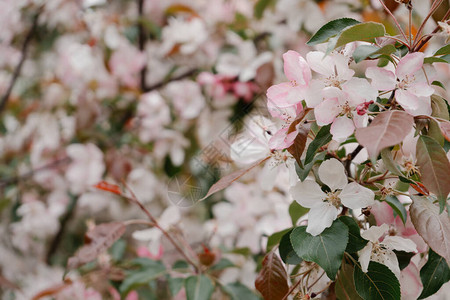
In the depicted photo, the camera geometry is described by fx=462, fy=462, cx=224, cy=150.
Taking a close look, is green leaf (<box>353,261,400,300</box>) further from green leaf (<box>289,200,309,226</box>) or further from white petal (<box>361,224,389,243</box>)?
green leaf (<box>289,200,309,226</box>)

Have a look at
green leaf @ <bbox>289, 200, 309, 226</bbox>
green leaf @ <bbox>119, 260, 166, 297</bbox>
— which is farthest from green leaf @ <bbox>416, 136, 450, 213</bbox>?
green leaf @ <bbox>119, 260, 166, 297</bbox>

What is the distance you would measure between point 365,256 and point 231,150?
0.22 meters

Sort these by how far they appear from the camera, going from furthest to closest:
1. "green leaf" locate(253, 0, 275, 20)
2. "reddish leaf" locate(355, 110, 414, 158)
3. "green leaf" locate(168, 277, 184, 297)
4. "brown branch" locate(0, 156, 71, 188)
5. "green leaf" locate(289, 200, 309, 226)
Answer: "brown branch" locate(0, 156, 71, 188) < "green leaf" locate(253, 0, 275, 20) < "green leaf" locate(168, 277, 184, 297) < "green leaf" locate(289, 200, 309, 226) < "reddish leaf" locate(355, 110, 414, 158)

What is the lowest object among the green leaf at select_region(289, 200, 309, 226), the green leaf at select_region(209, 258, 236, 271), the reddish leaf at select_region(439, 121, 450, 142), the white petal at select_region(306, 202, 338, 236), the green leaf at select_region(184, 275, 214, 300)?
the green leaf at select_region(209, 258, 236, 271)

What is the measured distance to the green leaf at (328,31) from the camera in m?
0.46

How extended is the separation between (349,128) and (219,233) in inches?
30.3

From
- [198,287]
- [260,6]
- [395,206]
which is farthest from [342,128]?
[260,6]

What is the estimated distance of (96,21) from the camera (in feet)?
5.06

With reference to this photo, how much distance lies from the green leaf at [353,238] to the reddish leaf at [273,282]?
0.27 feet

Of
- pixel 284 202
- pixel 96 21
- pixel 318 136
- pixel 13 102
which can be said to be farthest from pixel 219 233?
pixel 13 102

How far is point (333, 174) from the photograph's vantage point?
1.51ft

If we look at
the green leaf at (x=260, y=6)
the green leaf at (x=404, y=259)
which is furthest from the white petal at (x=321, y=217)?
the green leaf at (x=260, y=6)

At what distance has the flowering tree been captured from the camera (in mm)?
436

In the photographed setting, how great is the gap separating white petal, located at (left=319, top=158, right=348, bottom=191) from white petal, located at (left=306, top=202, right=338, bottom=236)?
0.02m
